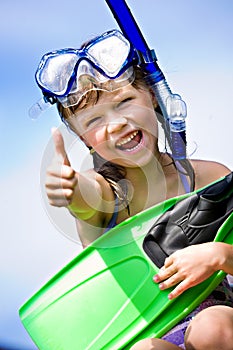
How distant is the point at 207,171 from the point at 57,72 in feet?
1.24

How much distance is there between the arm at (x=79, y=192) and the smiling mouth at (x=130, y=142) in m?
0.08

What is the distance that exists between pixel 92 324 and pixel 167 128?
1.37ft

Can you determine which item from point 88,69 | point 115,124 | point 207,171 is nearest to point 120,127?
point 115,124

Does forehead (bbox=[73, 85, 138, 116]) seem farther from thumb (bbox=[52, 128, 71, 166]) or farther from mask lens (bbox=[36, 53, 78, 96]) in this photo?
thumb (bbox=[52, 128, 71, 166])

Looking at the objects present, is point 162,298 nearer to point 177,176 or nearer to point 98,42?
point 177,176

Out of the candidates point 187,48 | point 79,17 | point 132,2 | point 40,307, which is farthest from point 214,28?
point 40,307

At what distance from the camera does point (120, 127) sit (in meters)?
1.24

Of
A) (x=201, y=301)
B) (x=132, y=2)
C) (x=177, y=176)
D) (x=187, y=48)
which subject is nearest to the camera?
(x=201, y=301)

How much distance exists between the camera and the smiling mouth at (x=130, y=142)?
125 centimetres

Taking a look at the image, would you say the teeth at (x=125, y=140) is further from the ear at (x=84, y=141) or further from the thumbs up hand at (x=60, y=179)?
the thumbs up hand at (x=60, y=179)

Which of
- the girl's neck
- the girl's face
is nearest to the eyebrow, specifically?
the girl's face

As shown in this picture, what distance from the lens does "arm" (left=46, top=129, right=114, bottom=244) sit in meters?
1.06

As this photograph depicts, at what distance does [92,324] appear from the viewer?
1337mm

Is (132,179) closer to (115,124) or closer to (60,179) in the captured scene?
(115,124)
